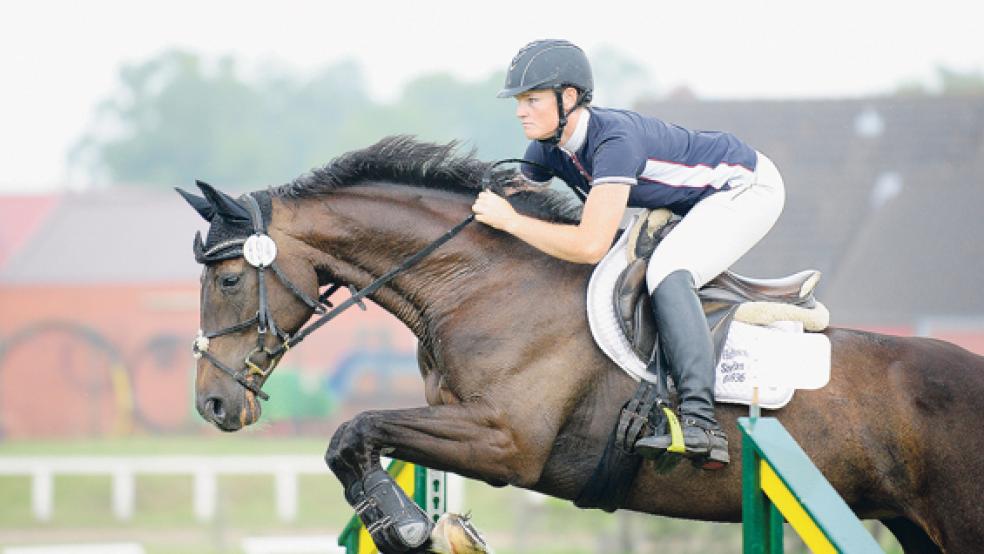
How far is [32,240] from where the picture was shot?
41562 mm

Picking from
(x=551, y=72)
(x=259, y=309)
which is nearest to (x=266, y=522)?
(x=259, y=309)

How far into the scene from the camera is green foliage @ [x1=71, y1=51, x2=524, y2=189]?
75188 mm

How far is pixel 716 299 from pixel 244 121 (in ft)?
255

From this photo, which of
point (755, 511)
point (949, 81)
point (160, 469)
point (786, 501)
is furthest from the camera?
point (949, 81)

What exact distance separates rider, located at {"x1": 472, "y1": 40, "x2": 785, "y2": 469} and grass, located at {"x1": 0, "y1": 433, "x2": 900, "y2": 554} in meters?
8.09

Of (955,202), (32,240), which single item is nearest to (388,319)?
(32,240)

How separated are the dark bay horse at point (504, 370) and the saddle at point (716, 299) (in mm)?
143

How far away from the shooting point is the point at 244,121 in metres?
80.9

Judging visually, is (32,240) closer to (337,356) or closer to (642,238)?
(337,356)

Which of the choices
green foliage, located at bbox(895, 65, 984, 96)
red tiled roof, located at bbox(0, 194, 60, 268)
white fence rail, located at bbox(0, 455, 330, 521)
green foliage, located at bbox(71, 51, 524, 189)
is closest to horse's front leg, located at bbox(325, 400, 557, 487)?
white fence rail, located at bbox(0, 455, 330, 521)

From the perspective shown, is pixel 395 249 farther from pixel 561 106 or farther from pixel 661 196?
pixel 661 196

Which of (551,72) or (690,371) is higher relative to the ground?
(551,72)

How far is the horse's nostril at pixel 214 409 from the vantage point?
5.01 meters

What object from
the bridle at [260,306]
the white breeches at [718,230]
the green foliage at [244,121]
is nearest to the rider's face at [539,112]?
the white breeches at [718,230]
